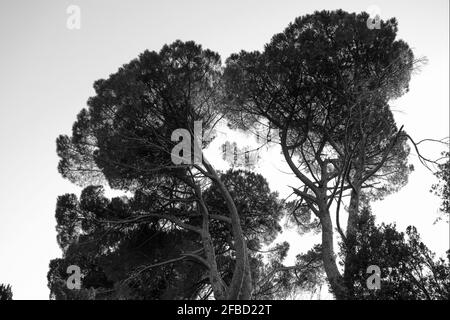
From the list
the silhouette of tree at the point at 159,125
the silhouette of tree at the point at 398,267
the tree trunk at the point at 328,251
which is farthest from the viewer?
the silhouette of tree at the point at 159,125

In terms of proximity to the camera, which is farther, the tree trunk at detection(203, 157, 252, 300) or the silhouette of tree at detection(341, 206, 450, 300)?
the tree trunk at detection(203, 157, 252, 300)

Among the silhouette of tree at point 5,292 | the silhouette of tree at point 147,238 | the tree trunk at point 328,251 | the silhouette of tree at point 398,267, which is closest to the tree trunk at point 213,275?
the silhouette of tree at point 147,238

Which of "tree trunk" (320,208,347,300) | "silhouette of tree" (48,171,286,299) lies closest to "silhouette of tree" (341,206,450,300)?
"tree trunk" (320,208,347,300)

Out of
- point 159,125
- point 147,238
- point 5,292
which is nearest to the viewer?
point 5,292

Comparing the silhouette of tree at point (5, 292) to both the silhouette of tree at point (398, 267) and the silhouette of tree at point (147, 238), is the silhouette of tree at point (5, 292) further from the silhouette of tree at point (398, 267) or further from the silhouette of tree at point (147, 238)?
the silhouette of tree at point (398, 267)

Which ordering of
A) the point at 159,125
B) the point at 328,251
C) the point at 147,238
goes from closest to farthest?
the point at 328,251 < the point at 159,125 < the point at 147,238

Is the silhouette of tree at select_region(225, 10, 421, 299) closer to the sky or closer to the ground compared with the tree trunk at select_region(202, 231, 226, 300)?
closer to the sky

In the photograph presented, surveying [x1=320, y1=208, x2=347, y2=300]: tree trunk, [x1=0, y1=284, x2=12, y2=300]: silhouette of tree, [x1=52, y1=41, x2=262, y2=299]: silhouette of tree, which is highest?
[x1=52, y1=41, x2=262, y2=299]: silhouette of tree

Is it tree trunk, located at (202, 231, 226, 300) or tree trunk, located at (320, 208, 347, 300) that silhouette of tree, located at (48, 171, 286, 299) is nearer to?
tree trunk, located at (202, 231, 226, 300)

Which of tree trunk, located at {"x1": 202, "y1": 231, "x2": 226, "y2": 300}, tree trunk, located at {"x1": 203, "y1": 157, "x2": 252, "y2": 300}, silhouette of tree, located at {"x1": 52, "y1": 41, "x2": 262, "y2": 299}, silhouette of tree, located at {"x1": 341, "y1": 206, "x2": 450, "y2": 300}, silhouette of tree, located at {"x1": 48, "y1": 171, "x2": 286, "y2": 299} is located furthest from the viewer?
silhouette of tree, located at {"x1": 48, "y1": 171, "x2": 286, "y2": 299}

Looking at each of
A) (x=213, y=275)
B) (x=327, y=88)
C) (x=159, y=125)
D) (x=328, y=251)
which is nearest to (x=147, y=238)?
(x=213, y=275)

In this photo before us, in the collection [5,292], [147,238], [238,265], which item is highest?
[147,238]

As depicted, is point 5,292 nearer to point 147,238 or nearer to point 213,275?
point 147,238
